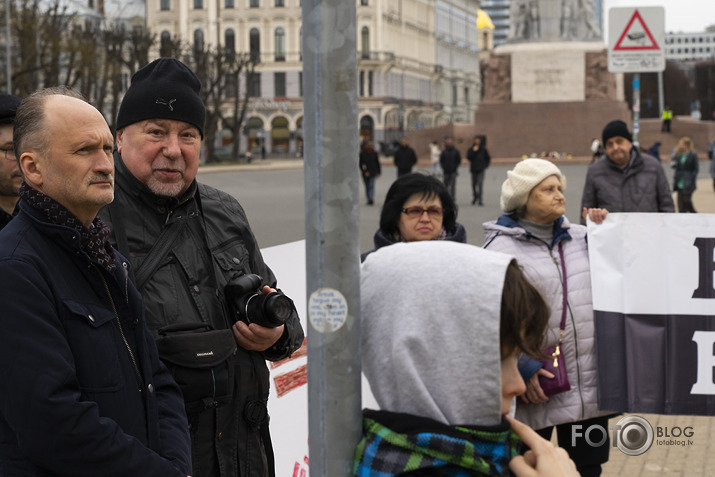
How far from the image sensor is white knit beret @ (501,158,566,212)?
4980 millimetres

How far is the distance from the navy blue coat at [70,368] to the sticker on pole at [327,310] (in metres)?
0.64

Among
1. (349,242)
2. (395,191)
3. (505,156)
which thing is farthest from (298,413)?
(505,156)

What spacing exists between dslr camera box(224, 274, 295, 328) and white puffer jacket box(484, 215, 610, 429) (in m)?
1.64

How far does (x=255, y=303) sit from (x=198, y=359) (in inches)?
9.2

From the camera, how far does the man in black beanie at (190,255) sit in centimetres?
321

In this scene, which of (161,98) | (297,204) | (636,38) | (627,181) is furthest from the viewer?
(297,204)

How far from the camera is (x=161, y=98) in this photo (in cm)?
337

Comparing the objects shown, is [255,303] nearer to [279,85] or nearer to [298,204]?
[298,204]

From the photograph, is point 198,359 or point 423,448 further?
point 198,359

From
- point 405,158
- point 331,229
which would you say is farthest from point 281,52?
point 331,229

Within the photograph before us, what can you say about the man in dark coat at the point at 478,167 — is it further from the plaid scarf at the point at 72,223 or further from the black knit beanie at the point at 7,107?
the plaid scarf at the point at 72,223

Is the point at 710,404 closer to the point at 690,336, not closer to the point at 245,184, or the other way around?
the point at 690,336

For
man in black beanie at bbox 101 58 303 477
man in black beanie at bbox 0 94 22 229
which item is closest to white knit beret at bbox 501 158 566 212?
man in black beanie at bbox 101 58 303 477

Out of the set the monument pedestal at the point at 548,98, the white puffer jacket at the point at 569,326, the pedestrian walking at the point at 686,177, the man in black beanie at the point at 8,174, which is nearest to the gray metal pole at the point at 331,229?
the man in black beanie at the point at 8,174
